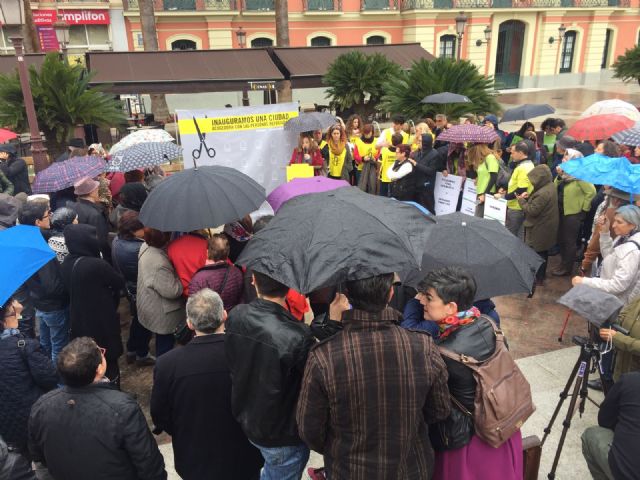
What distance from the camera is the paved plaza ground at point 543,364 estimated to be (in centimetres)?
362

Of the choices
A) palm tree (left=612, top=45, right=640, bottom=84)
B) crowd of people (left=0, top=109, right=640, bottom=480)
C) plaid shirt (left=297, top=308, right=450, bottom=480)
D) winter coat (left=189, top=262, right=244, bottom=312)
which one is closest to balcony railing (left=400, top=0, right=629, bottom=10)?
palm tree (left=612, top=45, right=640, bottom=84)

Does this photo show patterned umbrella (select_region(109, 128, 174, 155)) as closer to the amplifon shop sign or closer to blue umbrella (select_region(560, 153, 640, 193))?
blue umbrella (select_region(560, 153, 640, 193))

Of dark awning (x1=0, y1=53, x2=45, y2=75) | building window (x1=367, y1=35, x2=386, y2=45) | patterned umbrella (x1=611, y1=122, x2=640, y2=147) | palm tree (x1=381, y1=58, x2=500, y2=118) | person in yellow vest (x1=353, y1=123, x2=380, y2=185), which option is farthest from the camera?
building window (x1=367, y1=35, x2=386, y2=45)

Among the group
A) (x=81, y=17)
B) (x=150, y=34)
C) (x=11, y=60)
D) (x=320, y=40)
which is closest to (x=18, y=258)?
(x=11, y=60)

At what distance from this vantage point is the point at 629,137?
654cm

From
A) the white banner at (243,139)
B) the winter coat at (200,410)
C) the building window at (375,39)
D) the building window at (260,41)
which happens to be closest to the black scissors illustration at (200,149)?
the white banner at (243,139)

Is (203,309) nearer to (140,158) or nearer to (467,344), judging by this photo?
(467,344)

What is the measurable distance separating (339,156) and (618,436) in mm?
6120

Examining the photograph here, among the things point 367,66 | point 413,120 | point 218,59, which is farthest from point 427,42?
point 413,120

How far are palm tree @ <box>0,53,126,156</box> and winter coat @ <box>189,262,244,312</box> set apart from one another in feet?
18.3

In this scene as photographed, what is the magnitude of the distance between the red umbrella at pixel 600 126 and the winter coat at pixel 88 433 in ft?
22.7

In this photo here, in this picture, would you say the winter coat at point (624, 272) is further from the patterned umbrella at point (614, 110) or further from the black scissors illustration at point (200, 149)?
the black scissors illustration at point (200, 149)

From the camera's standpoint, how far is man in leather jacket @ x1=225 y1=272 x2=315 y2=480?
7.53 ft

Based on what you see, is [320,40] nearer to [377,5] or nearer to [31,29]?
[377,5]
